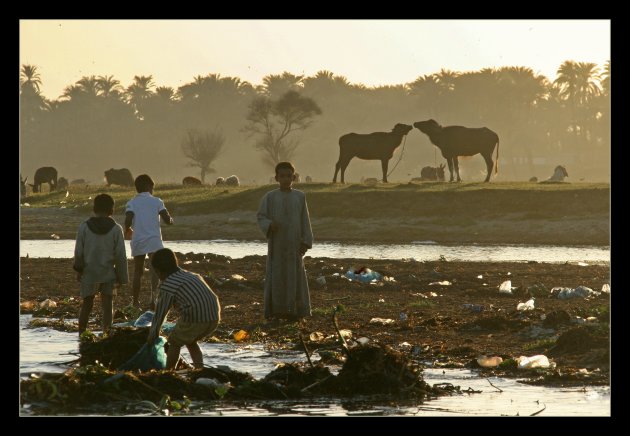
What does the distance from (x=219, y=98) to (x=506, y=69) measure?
31.2m

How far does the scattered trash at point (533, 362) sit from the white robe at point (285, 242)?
3.46 metres

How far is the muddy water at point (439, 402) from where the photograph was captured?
9570mm

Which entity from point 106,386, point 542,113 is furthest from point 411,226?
point 542,113

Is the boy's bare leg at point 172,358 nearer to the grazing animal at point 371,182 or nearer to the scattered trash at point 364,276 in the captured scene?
the scattered trash at point 364,276

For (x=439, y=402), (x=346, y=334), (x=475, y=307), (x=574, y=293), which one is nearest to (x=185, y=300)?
(x=439, y=402)

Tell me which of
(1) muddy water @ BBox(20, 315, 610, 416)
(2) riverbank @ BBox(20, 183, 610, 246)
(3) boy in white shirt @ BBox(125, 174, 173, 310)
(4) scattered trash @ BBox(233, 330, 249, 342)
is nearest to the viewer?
(1) muddy water @ BBox(20, 315, 610, 416)

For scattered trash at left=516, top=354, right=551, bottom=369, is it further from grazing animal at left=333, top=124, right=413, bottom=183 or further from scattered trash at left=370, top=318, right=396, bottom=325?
grazing animal at left=333, top=124, right=413, bottom=183

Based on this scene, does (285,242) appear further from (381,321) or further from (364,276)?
(364,276)

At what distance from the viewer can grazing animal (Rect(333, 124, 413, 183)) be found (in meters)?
45.0

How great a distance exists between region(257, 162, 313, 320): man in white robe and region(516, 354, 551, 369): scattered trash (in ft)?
11.3

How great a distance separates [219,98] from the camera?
127562 millimetres

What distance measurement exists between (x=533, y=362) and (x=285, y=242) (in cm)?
373

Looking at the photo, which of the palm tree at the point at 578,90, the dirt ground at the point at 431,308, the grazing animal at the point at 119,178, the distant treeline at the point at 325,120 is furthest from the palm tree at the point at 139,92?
the dirt ground at the point at 431,308

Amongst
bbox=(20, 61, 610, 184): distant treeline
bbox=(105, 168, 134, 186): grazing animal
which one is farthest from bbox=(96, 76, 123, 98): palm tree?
bbox=(105, 168, 134, 186): grazing animal
